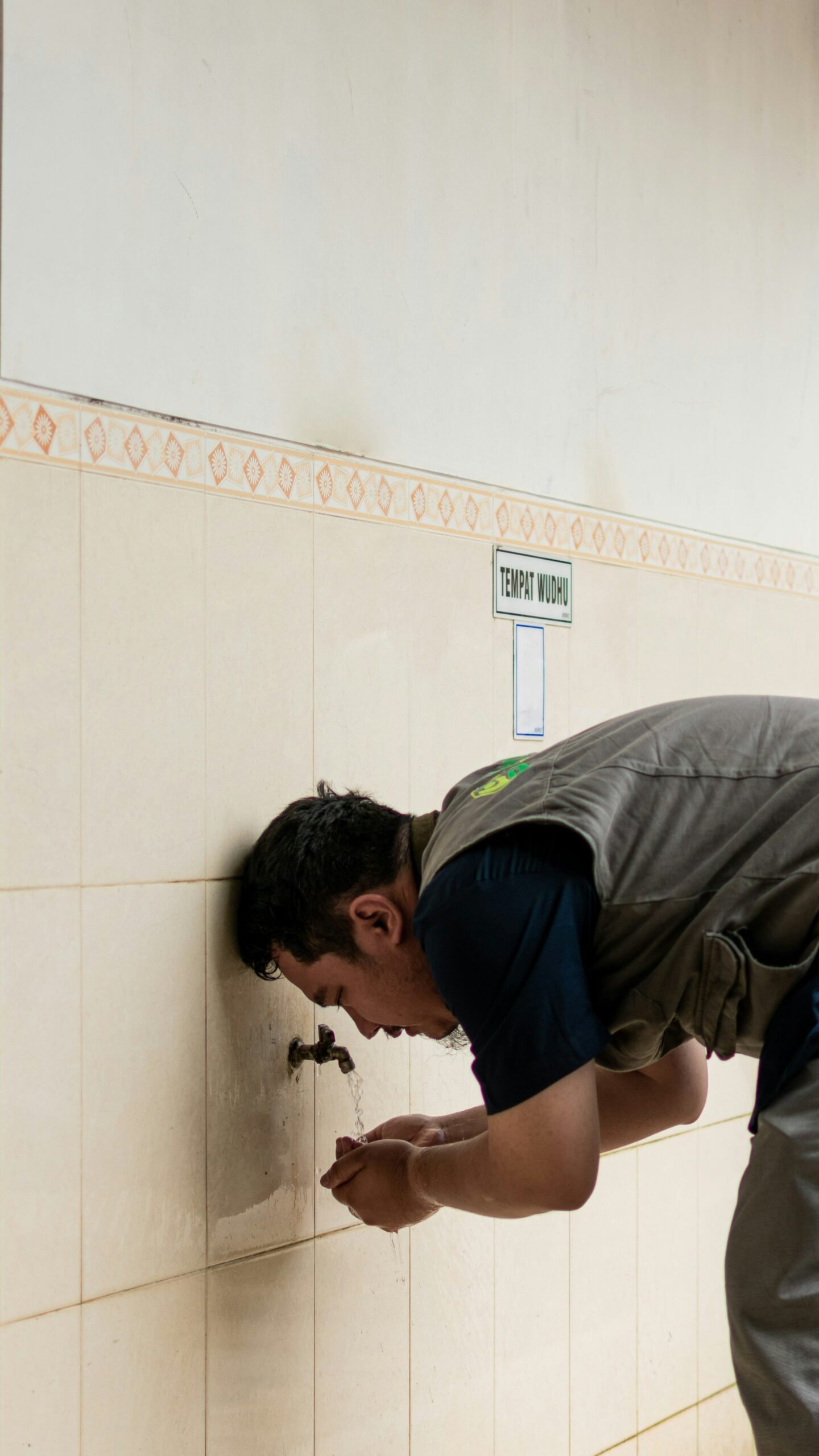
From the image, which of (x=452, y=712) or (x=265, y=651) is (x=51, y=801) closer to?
(x=265, y=651)

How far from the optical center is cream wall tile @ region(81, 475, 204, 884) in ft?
4.35

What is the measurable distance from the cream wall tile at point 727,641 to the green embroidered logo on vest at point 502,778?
98 centimetres

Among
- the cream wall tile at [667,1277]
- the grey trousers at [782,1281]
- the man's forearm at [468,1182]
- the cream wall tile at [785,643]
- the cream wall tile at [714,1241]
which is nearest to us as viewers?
the grey trousers at [782,1281]

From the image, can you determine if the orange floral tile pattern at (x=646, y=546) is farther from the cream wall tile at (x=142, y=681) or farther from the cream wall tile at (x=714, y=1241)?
the cream wall tile at (x=714, y=1241)

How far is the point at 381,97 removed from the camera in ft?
5.36

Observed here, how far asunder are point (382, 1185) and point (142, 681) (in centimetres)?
62

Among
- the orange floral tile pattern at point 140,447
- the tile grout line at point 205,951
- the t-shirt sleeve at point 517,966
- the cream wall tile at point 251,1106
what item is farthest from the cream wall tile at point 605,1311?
the orange floral tile pattern at point 140,447

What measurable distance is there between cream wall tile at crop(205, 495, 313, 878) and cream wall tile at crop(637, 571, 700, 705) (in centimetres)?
71

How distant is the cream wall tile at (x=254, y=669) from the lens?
1.44m

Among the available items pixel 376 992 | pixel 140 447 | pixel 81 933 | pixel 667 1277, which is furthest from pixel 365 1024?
pixel 667 1277

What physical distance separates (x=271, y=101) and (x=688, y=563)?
40.5 inches

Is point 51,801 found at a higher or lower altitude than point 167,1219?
higher

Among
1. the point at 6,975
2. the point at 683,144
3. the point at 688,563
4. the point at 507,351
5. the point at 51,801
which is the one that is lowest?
the point at 6,975

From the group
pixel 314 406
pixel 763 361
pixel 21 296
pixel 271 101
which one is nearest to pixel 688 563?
pixel 763 361
